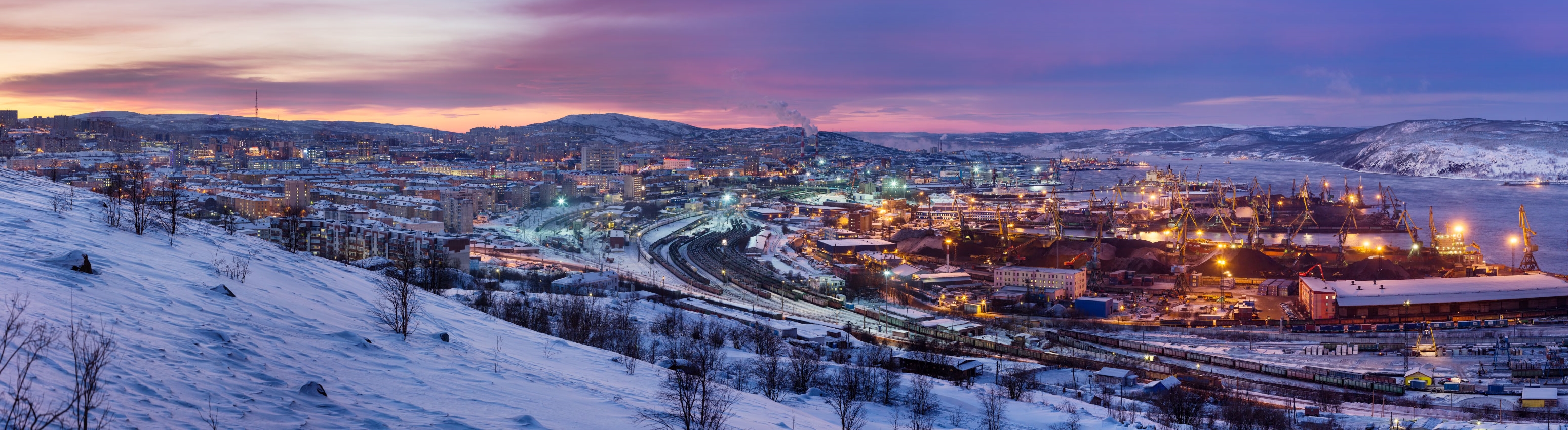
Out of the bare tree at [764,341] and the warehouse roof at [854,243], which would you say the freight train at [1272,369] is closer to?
the bare tree at [764,341]

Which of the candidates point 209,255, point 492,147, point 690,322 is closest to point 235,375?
point 209,255

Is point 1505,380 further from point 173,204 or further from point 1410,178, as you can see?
point 1410,178

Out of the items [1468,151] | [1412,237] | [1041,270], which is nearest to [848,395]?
[1041,270]

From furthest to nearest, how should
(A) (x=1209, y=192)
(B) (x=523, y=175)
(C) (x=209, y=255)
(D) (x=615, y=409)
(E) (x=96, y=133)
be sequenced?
(E) (x=96, y=133) → (B) (x=523, y=175) → (A) (x=1209, y=192) → (C) (x=209, y=255) → (D) (x=615, y=409)

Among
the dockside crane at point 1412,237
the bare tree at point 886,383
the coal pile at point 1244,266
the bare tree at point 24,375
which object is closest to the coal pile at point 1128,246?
the coal pile at point 1244,266

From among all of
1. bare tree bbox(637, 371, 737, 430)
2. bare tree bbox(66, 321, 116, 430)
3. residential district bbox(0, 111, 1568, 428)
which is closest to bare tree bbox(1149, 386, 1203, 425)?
residential district bbox(0, 111, 1568, 428)

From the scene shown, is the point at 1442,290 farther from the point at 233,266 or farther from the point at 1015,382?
the point at 233,266

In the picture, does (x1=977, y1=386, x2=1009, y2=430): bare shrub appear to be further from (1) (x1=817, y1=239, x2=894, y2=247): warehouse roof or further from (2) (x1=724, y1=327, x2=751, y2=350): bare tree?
(1) (x1=817, y1=239, x2=894, y2=247): warehouse roof
